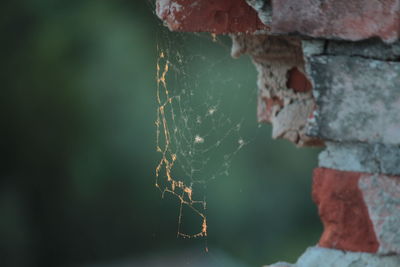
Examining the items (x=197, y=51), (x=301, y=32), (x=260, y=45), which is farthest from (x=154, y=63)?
(x=301, y=32)

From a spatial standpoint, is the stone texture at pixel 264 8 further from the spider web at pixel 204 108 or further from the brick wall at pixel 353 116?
the spider web at pixel 204 108

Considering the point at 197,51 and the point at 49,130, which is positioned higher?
the point at 197,51

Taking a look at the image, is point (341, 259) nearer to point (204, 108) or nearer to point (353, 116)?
point (353, 116)

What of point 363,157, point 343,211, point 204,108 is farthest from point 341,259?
point 204,108

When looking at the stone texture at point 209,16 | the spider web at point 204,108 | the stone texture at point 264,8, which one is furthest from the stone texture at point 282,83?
the spider web at point 204,108

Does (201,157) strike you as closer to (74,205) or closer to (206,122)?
(206,122)

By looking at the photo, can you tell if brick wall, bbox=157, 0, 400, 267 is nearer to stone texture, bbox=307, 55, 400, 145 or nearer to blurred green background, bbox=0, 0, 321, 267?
stone texture, bbox=307, 55, 400, 145
